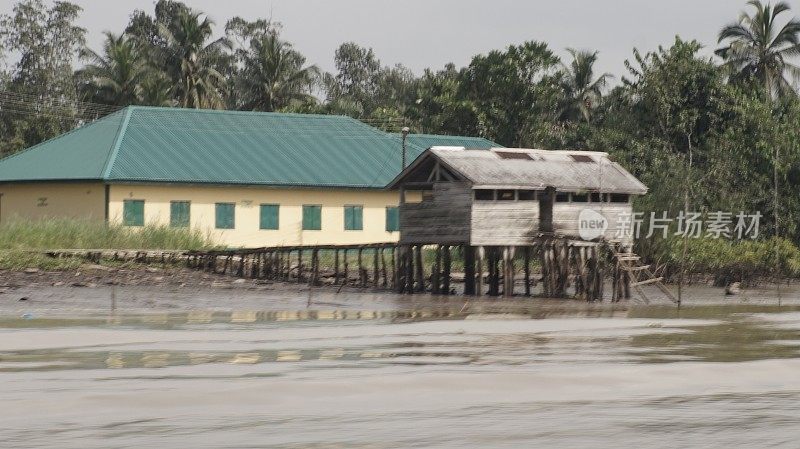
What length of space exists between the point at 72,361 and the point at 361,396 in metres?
5.39

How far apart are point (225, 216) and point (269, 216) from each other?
1.85 m

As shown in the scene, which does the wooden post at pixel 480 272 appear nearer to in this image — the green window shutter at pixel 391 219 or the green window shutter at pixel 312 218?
the green window shutter at pixel 312 218

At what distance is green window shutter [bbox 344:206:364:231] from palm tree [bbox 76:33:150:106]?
15203 millimetres

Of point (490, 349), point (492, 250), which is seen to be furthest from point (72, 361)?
point (492, 250)

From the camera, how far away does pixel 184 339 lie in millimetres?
25078

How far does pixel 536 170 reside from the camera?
4097cm

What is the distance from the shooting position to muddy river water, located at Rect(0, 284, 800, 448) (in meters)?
14.8

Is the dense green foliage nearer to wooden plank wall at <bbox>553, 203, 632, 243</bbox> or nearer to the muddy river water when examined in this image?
wooden plank wall at <bbox>553, 203, 632, 243</bbox>

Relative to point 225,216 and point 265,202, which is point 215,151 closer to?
point 265,202

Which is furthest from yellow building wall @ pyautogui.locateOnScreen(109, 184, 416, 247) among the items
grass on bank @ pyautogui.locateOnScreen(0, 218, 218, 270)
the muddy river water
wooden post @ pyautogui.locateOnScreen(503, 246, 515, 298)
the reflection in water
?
the reflection in water

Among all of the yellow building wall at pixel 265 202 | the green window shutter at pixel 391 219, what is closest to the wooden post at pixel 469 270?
the yellow building wall at pixel 265 202

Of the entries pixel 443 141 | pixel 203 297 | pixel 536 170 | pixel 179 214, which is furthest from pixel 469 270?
pixel 443 141

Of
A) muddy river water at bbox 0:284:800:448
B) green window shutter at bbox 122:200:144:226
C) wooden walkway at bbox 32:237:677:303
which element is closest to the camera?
muddy river water at bbox 0:284:800:448

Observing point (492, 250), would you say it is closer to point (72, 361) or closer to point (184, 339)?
point (184, 339)
